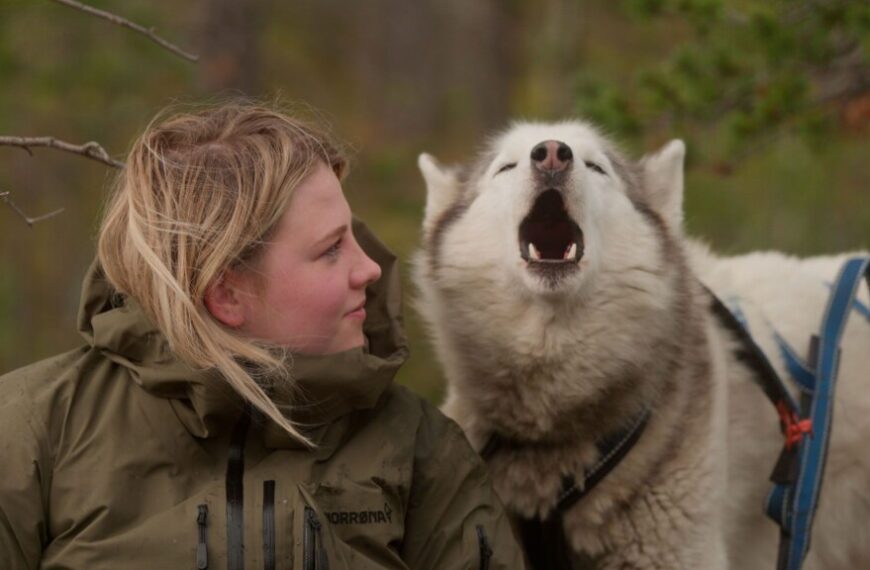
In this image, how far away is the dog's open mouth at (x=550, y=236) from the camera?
3.77m

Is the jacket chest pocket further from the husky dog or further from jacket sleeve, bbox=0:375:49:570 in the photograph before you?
the husky dog

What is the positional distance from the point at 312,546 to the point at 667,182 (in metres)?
1.96

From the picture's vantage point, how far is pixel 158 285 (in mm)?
3043

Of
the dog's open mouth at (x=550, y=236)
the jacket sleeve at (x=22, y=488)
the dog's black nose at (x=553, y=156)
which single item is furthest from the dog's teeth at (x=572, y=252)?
the jacket sleeve at (x=22, y=488)

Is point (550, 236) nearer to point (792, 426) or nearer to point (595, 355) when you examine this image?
point (595, 355)

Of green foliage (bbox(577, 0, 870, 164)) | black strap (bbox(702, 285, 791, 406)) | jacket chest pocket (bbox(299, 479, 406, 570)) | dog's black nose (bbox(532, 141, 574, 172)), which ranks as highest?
green foliage (bbox(577, 0, 870, 164))

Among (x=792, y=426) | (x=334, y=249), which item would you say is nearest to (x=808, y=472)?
(x=792, y=426)

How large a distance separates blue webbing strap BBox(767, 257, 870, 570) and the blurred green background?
133 cm

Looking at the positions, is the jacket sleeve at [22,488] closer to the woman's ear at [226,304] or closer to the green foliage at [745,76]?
the woman's ear at [226,304]

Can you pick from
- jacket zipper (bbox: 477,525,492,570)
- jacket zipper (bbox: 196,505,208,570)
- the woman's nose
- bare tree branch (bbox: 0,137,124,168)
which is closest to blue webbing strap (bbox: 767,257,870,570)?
jacket zipper (bbox: 477,525,492,570)

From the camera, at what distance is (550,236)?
3.99m

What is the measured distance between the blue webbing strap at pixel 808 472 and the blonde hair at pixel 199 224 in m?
1.74

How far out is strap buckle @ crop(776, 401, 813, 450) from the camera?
160 inches

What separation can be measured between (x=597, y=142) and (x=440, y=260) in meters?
0.63
